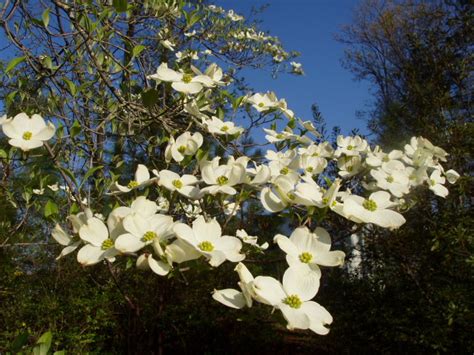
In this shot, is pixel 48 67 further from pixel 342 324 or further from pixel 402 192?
pixel 342 324

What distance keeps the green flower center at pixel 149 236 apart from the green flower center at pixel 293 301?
23cm

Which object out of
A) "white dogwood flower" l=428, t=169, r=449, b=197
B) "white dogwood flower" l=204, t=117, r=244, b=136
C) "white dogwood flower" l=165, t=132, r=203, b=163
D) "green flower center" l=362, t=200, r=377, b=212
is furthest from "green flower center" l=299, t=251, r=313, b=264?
"white dogwood flower" l=428, t=169, r=449, b=197

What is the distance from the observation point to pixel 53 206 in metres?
0.92

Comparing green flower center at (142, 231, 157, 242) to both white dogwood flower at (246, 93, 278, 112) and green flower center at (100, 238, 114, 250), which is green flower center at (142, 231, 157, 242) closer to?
green flower center at (100, 238, 114, 250)

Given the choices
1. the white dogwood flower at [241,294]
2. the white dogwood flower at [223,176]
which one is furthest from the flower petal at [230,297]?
the white dogwood flower at [223,176]

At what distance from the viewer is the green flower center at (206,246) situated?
26.5 inches

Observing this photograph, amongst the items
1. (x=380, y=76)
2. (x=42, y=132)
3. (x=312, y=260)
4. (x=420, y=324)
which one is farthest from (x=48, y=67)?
(x=380, y=76)

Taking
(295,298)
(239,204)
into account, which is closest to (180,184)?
(239,204)

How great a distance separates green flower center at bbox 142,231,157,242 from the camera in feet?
2.16

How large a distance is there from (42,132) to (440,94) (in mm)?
2658

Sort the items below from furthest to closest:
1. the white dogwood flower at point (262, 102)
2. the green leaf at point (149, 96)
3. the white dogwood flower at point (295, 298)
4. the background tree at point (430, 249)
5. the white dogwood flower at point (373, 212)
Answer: the background tree at point (430, 249), the white dogwood flower at point (262, 102), the green leaf at point (149, 96), the white dogwood flower at point (373, 212), the white dogwood flower at point (295, 298)

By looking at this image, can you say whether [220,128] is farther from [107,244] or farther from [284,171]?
[107,244]

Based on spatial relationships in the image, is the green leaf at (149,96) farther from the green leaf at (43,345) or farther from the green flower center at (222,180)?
the green leaf at (43,345)

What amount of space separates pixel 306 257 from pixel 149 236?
27 centimetres
